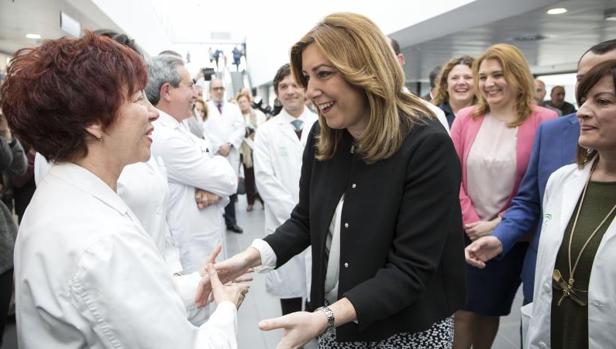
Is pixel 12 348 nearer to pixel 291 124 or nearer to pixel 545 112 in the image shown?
pixel 291 124

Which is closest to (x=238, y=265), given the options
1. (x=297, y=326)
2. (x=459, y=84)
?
(x=297, y=326)

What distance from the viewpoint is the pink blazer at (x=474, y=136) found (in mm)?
2225

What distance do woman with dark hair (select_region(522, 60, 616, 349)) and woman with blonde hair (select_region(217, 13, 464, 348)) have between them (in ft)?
1.40

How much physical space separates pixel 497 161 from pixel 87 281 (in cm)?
198

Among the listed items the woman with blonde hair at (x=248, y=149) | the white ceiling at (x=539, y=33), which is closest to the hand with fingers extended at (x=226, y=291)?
the white ceiling at (x=539, y=33)

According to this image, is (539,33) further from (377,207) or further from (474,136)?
(377,207)

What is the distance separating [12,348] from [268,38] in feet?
54.3

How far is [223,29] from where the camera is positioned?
25.8 meters

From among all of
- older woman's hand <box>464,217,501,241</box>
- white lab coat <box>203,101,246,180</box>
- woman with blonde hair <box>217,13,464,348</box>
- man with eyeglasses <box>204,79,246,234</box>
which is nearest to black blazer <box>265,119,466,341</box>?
woman with blonde hair <box>217,13,464,348</box>

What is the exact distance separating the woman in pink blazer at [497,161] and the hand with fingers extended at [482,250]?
0.28m

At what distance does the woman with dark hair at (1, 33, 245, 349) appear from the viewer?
86cm

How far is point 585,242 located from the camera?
4.84 ft

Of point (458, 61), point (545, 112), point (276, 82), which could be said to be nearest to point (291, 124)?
point (276, 82)

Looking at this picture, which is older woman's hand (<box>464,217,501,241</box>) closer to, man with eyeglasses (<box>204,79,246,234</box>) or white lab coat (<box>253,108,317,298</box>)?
white lab coat (<box>253,108,317,298</box>)
